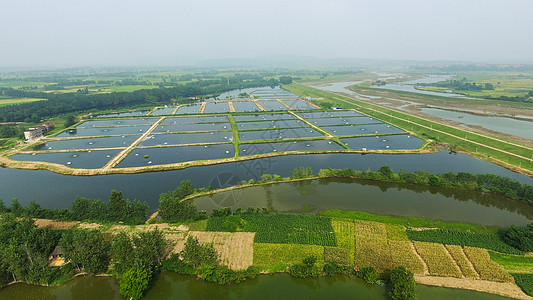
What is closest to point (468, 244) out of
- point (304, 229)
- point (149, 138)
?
point (304, 229)

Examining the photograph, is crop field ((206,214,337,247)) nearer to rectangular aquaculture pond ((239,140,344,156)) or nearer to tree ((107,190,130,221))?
tree ((107,190,130,221))

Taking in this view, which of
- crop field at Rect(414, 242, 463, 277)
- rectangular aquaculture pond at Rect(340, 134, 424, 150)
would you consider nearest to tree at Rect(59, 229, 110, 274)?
crop field at Rect(414, 242, 463, 277)

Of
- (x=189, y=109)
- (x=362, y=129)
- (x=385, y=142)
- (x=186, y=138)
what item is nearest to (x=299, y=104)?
(x=362, y=129)

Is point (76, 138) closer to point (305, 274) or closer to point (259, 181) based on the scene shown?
point (259, 181)

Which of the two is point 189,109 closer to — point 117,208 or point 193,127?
point 193,127

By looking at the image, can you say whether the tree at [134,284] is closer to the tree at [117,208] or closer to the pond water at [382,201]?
the tree at [117,208]

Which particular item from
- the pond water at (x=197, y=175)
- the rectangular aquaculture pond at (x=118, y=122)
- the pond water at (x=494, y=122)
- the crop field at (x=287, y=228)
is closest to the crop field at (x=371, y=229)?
the crop field at (x=287, y=228)
